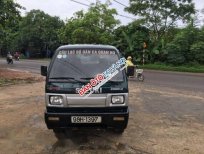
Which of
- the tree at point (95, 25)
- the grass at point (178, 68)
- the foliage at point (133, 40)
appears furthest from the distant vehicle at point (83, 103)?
the tree at point (95, 25)

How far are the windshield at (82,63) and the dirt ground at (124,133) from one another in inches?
51.6

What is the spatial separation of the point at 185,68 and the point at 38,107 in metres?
19.1

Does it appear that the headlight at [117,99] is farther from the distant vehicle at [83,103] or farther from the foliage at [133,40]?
the foliage at [133,40]

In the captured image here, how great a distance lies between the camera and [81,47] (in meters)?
7.56

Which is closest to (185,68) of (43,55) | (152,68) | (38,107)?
(152,68)

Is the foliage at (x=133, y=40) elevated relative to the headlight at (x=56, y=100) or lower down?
elevated

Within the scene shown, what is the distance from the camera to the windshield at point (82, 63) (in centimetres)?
698

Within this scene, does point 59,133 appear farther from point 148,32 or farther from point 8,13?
point 148,32

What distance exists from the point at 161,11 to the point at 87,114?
87.8ft

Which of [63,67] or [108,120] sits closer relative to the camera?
[108,120]

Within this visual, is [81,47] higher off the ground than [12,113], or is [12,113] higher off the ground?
[81,47]

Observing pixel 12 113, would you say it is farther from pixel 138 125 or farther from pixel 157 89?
pixel 157 89

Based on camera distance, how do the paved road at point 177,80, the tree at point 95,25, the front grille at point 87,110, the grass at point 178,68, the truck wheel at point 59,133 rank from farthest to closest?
the tree at point 95,25 < the grass at point 178,68 < the paved road at point 177,80 < the truck wheel at point 59,133 < the front grille at point 87,110

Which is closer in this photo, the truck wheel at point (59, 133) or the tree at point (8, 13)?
the truck wheel at point (59, 133)
